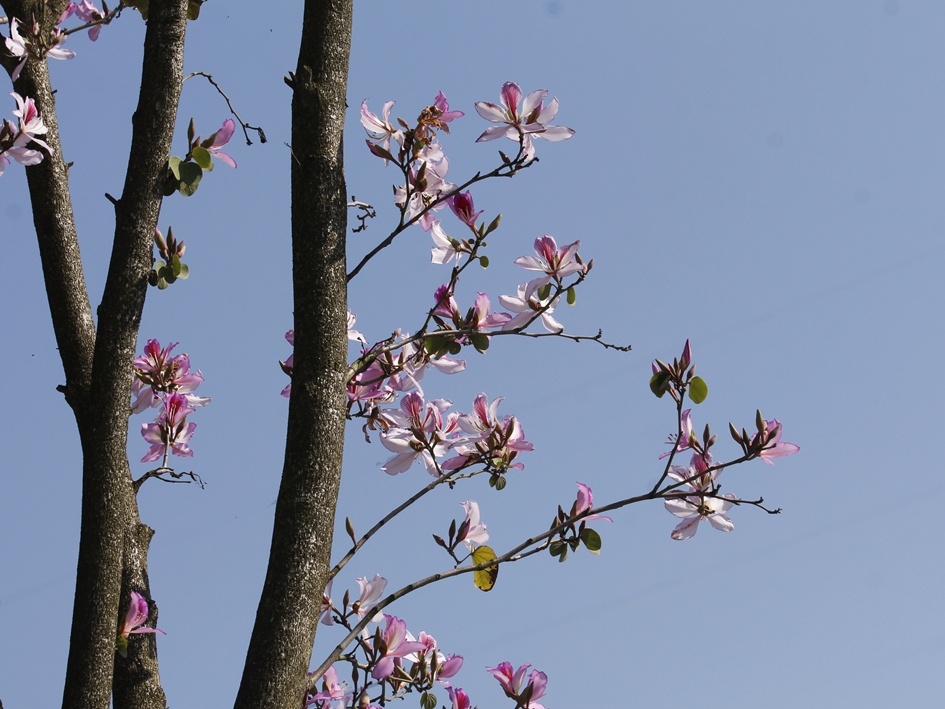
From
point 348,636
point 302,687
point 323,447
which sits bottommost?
point 302,687

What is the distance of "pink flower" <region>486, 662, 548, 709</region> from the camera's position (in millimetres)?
2055

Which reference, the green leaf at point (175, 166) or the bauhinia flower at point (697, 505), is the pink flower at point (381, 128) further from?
the bauhinia flower at point (697, 505)

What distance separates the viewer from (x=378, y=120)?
2.16 m

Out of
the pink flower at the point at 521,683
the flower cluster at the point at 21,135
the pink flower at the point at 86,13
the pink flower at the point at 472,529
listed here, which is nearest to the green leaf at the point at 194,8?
the pink flower at the point at 86,13

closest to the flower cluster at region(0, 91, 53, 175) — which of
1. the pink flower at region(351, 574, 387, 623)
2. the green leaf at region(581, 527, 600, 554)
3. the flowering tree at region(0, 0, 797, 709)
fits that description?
the flowering tree at region(0, 0, 797, 709)

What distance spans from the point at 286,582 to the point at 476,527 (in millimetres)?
607

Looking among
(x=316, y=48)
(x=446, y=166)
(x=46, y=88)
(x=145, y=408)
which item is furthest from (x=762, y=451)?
A: (x=46, y=88)

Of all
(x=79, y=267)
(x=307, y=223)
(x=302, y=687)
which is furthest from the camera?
(x=79, y=267)

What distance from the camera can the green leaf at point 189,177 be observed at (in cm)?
203

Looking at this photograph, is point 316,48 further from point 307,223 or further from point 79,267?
point 79,267

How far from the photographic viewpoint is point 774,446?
211cm

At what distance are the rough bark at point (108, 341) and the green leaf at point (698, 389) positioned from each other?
3.97 ft

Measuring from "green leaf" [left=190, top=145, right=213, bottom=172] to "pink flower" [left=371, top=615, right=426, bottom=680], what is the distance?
105 cm

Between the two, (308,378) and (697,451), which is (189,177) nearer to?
(308,378)
